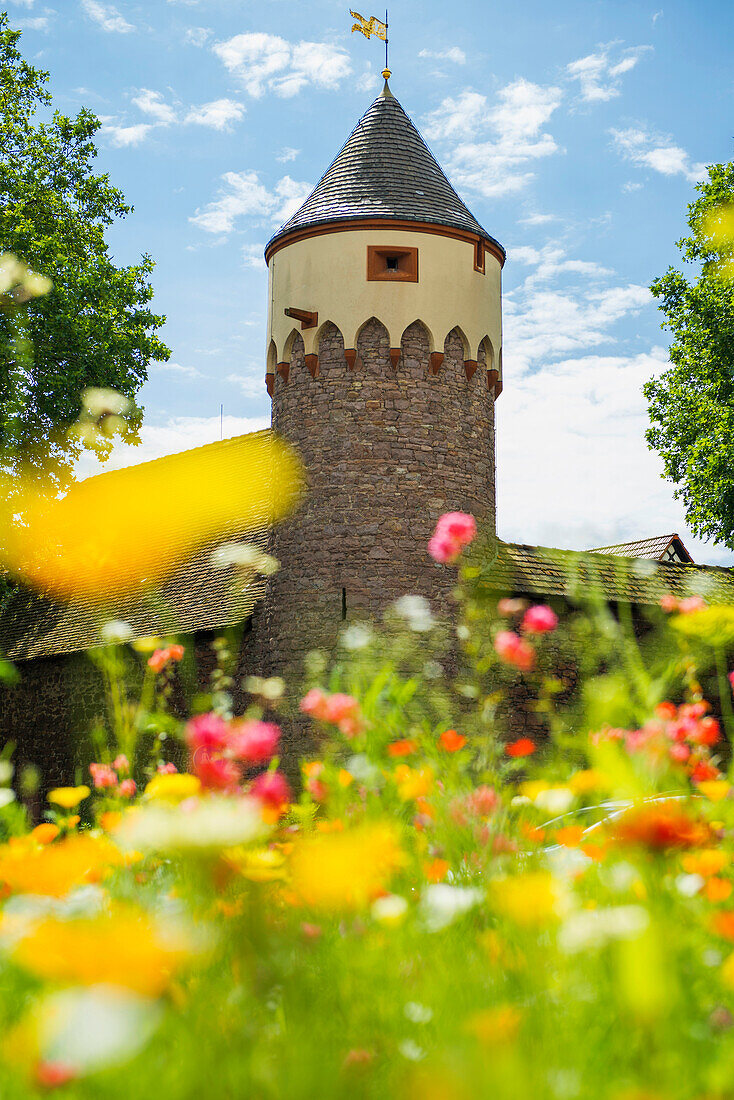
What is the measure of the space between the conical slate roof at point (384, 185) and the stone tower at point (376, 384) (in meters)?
0.03

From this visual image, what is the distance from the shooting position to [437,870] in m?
2.52

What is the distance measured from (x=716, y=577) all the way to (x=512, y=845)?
15.7m

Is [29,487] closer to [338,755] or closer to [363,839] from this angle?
[338,755]

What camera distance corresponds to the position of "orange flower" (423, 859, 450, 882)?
8.26 feet

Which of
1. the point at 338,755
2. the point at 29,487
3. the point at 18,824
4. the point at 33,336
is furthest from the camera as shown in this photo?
the point at 29,487

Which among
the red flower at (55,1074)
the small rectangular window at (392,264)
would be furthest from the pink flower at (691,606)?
the small rectangular window at (392,264)

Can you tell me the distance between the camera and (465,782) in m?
2.98

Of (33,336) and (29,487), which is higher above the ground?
(33,336)

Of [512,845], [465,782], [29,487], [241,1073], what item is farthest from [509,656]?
[29,487]

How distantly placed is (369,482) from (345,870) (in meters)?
11.9

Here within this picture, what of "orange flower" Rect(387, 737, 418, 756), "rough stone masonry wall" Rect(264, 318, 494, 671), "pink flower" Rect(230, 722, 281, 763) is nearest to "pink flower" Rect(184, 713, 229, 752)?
"pink flower" Rect(230, 722, 281, 763)

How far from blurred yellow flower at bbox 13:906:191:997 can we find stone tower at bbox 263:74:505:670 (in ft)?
38.8

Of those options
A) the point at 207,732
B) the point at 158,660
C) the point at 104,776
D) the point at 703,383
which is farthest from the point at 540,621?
the point at 703,383

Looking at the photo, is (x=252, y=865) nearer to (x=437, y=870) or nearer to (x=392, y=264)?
(x=437, y=870)
